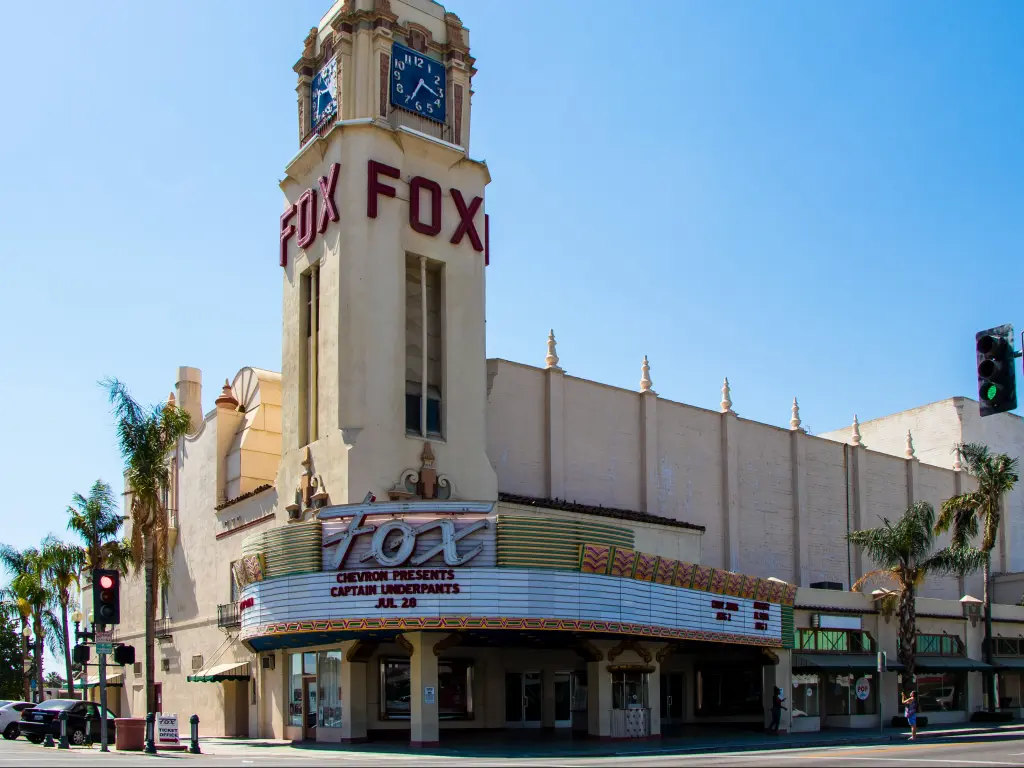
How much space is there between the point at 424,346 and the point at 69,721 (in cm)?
1618

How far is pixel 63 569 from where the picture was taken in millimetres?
57750

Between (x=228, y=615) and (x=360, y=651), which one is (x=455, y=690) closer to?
(x=360, y=651)

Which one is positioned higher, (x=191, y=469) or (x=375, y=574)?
(x=191, y=469)

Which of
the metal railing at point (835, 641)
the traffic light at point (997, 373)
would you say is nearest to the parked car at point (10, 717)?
the metal railing at point (835, 641)

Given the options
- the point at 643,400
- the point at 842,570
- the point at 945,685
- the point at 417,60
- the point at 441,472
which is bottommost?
the point at 945,685

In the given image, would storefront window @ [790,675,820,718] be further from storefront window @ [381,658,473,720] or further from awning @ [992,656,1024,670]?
storefront window @ [381,658,473,720]

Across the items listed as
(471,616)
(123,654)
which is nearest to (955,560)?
(471,616)

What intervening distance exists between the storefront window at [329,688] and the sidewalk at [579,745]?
887 millimetres

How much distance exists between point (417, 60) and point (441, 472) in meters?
14.4

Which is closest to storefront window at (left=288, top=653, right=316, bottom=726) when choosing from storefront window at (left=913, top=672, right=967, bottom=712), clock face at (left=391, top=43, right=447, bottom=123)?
clock face at (left=391, top=43, right=447, bottom=123)

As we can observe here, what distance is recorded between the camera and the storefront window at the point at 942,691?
46.2 m

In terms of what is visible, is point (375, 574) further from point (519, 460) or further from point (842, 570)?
point (842, 570)

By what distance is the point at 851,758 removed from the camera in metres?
24.9

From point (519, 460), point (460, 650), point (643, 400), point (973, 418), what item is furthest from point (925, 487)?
point (460, 650)
